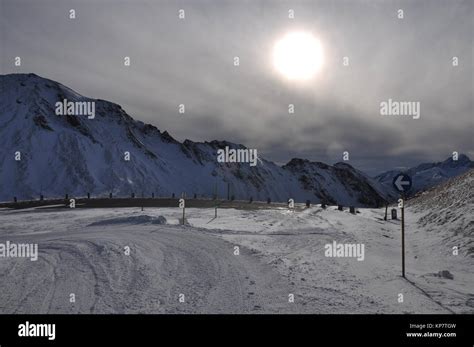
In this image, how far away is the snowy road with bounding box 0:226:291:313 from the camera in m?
7.43

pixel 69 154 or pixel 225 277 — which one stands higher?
pixel 69 154

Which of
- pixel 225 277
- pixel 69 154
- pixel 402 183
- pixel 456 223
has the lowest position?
pixel 225 277

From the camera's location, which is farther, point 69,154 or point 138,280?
point 69,154

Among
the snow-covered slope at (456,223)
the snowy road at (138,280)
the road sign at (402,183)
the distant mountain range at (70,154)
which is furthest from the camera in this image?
the distant mountain range at (70,154)

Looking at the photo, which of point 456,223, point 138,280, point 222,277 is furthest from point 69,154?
point 456,223

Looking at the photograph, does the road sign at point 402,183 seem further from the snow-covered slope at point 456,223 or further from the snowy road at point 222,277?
the snow-covered slope at point 456,223

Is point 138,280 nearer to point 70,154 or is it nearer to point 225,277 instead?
point 225,277

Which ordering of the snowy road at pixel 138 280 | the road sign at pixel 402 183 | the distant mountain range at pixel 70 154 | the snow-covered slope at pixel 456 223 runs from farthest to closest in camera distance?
the distant mountain range at pixel 70 154 → the snow-covered slope at pixel 456 223 → the road sign at pixel 402 183 → the snowy road at pixel 138 280

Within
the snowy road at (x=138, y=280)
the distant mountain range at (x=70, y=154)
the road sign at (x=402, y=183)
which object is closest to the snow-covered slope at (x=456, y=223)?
the road sign at (x=402, y=183)

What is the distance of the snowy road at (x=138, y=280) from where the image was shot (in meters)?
7.43

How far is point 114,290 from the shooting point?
827 centimetres

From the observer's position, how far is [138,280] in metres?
9.09
